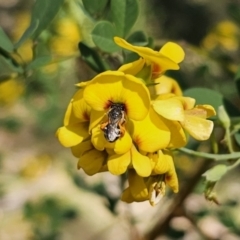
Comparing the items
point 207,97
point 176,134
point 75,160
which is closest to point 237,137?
point 207,97

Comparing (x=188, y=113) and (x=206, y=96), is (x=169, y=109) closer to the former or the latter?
(x=188, y=113)

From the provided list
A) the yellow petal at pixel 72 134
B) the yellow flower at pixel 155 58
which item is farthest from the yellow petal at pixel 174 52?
the yellow petal at pixel 72 134

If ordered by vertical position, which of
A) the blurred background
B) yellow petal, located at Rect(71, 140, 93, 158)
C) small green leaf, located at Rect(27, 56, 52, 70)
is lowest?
the blurred background

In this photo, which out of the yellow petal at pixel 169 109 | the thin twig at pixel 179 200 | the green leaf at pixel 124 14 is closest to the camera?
the yellow petal at pixel 169 109

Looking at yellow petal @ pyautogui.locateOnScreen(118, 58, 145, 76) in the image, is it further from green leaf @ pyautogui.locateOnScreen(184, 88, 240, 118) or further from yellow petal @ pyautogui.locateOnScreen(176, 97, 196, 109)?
green leaf @ pyautogui.locateOnScreen(184, 88, 240, 118)

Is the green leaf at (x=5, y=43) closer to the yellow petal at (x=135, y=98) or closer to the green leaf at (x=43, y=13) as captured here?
the green leaf at (x=43, y=13)

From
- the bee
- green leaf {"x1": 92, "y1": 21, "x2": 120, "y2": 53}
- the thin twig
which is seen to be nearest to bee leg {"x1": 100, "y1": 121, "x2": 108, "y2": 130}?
the bee
